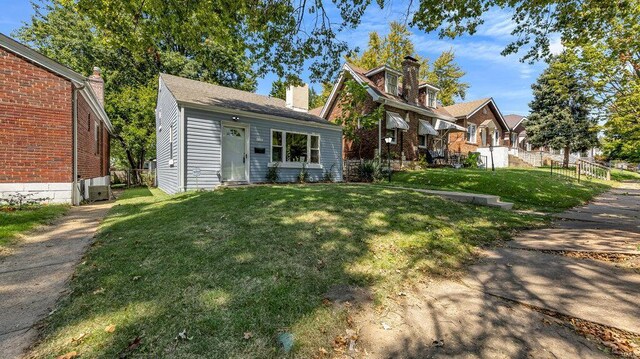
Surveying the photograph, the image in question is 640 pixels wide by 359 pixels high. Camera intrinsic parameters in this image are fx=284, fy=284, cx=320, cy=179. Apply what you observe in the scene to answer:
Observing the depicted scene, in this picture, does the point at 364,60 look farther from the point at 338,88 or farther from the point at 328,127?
the point at 328,127

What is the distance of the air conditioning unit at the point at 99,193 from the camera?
9906 millimetres

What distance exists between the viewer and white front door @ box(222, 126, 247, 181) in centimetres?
1182

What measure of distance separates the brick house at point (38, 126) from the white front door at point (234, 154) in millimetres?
4661

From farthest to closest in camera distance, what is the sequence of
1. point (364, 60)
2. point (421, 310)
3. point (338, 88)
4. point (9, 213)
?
1. point (364, 60)
2. point (338, 88)
3. point (9, 213)
4. point (421, 310)

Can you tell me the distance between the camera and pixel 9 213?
6.63 meters

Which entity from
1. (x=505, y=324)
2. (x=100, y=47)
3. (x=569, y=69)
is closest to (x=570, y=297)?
(x=505, y=324)

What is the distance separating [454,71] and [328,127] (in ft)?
94.2

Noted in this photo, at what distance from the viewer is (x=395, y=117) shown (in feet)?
62.5

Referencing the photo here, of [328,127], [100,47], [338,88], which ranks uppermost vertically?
[100,47]

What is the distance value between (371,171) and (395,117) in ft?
16.7

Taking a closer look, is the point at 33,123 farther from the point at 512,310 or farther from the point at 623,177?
the point at 623,177

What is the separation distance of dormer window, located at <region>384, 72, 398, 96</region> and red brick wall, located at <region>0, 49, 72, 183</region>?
17.5 meters

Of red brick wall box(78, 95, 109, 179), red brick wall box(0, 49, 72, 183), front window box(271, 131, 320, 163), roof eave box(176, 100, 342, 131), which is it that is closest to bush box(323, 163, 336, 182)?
front window box(271, 131, 320, 163)

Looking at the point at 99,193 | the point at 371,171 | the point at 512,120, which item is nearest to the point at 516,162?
the point at 512,120
